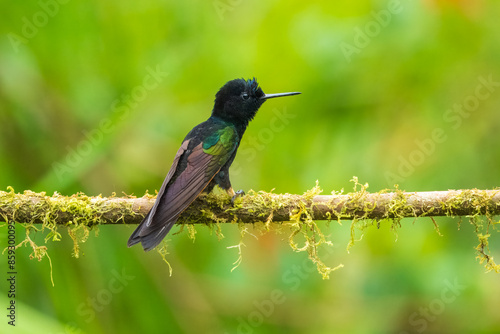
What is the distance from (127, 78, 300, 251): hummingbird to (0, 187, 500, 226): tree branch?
13 cm

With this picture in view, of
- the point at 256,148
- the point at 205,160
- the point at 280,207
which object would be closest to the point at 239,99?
the point at 256,148

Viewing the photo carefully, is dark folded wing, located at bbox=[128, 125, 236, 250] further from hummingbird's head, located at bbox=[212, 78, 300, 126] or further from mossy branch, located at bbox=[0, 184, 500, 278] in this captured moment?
hummingbird's head, located at bbox=[212, 78, 300, 126]

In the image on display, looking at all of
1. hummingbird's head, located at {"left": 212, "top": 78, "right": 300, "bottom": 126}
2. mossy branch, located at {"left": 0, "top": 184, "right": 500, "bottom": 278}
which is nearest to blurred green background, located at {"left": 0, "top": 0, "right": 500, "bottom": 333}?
hummingbird's head, located at {"left": 212, "top": 78, "right": 300, "bottom": 126}

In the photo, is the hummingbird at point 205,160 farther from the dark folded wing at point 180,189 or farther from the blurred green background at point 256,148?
the blurred green background at point 256,148

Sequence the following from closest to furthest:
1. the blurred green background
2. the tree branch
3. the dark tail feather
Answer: the tree branch
the dark tail feather
the blurred green background

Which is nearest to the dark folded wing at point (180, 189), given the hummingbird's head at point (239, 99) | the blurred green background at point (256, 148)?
the hummingbird's head at point (239, 99)

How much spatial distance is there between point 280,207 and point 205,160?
0.74 m

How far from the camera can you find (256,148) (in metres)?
4.60

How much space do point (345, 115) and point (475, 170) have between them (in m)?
1.13

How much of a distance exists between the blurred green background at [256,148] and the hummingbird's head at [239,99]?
29 centimetres

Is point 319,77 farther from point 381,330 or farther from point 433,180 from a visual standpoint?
point 381,330

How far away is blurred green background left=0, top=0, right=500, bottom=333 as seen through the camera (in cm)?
410

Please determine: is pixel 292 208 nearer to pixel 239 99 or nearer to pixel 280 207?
pixel 280 207

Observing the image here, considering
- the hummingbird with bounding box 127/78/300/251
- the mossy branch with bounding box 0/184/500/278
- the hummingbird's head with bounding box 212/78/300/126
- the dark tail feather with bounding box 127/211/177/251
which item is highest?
the hummingbird's head with bounding box 212/78/300/126
